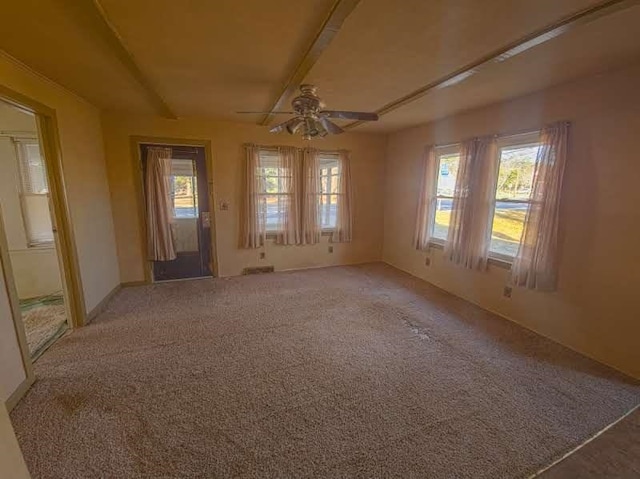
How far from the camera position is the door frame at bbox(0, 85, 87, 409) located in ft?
6.82

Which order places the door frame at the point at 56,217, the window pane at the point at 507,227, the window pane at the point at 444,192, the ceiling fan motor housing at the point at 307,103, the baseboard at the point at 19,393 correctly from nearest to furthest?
the baseboard at the point at 19,393, the door frame at the point at 56,217, the ceiling fan motor housing at the point at 307,103, the window pane at the point at 507,227, the window pane at the point at 444,192

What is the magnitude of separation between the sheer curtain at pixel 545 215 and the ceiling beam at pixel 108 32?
11.4ft

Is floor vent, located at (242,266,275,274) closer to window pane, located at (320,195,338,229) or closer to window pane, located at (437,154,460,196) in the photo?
window pane, located at (320,195,338,229)

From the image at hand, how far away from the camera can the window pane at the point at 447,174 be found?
4.02 meters

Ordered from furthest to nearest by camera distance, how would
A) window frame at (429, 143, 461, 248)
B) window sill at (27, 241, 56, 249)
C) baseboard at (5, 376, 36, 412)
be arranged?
window frame at (429, 143, 461, 248), window sill at (27, 241, 56, 249), baseboard at (5, 376, 36, 412)

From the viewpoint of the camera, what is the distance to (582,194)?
2541 mm

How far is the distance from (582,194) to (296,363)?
2.82 m

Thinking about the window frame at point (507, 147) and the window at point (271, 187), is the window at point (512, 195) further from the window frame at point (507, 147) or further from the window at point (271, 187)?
the window at point (271, 187)

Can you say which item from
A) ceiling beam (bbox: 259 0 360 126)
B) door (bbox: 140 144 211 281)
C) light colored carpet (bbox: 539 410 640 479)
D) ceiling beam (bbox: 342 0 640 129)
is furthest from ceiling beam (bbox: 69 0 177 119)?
light colored carpet (bbox: 539 410 640 479)

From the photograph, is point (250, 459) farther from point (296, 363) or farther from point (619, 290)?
point (619, 290)

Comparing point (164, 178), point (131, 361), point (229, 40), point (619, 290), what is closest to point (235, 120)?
point (164, 178)

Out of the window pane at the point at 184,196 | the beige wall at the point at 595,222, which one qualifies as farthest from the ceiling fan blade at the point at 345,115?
the window pane at the point at 184,196

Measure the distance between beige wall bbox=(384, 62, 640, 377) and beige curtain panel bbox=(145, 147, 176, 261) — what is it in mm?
4261

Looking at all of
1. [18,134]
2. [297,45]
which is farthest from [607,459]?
[18,134]
